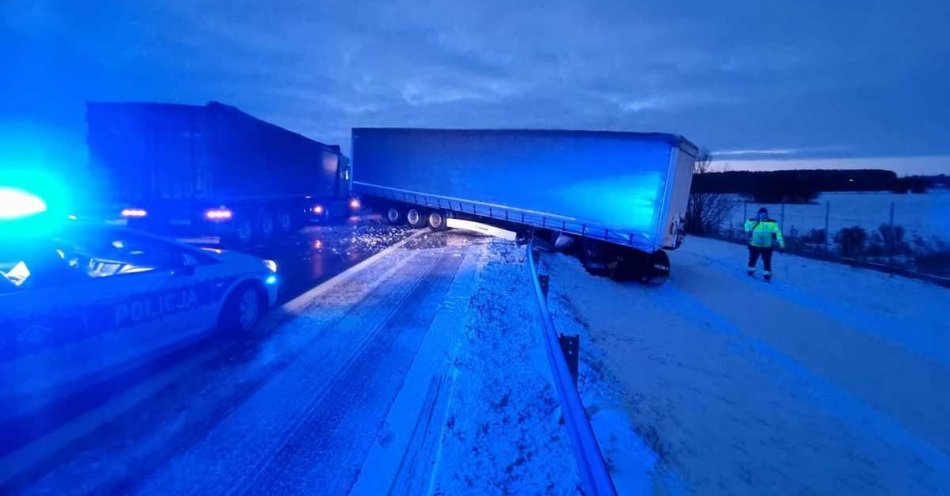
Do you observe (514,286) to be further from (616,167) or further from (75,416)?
(75,416)

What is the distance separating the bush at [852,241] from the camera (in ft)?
57.5

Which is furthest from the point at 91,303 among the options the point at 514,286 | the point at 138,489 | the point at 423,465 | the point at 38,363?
the point at 514,286

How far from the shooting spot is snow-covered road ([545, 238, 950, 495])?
15.4 ft

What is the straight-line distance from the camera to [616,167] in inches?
539

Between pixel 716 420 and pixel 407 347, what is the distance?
3414 mm

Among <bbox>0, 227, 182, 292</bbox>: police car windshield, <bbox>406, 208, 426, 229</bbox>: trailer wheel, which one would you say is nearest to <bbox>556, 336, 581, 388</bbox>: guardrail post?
<bbox>0, 227, 182, 292</bbox>: police car windshield

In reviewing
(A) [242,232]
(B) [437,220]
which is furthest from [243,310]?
(B) [437,220]

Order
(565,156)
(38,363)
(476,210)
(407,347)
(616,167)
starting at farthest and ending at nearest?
1. (476,210)
2. (565,156)
3. (616,167)
4. (407,347)
5. (38,363)

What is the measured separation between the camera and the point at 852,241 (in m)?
18.0

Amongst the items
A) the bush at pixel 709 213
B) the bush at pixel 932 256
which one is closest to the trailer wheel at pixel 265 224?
the bush at pixel 932 256

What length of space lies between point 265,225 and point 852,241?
2009 centimetres

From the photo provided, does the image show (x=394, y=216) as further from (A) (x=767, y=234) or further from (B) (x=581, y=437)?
(B) (x=581, y=437)

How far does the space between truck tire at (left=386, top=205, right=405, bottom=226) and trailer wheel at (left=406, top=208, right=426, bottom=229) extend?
58cm

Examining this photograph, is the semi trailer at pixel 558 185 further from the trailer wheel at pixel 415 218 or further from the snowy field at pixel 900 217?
the snowy field at pixel 900 217
